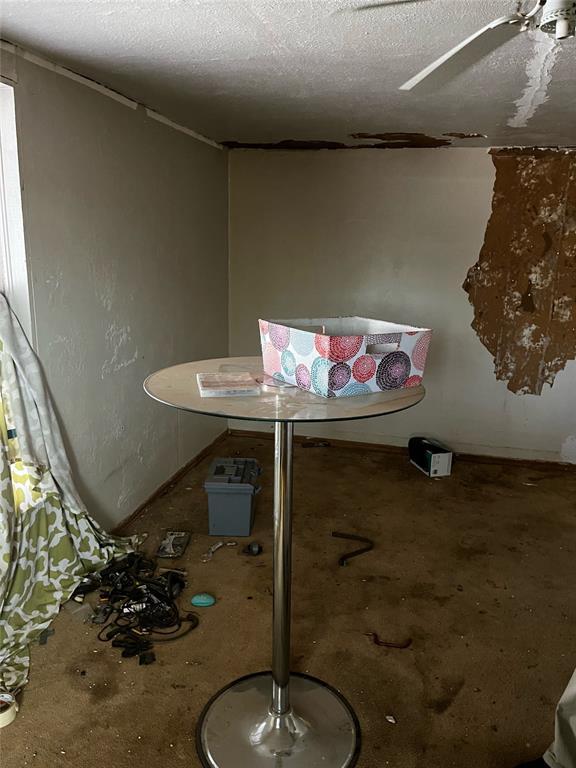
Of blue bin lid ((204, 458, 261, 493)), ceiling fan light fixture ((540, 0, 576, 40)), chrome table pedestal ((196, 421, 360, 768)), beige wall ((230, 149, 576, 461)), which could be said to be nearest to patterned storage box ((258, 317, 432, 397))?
chrome table pedestal ((196, 421, 360, 768))

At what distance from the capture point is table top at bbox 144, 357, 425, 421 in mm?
1322

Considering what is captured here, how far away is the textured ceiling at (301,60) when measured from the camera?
5.34ft

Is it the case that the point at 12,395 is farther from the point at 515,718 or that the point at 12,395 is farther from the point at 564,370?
the point at 564,370

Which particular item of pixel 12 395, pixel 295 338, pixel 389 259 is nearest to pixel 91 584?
pixel 12 395

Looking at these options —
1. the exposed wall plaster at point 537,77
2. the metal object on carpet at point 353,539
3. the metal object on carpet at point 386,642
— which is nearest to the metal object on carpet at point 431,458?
the metal object on carpet at point 353,539

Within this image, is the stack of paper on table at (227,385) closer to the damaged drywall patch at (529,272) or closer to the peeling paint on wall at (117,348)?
the peeling paint on wall at (117,348)

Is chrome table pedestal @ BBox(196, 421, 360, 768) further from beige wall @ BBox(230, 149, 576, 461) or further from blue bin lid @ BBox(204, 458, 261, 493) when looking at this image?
beige wall @ BBox(230, 149, 576, 461)

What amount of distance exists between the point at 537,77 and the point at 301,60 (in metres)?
0.90

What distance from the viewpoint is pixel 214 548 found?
9.18 ft

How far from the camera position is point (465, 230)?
3793 millimetres

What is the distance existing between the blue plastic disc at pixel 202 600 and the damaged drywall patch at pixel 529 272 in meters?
2.54

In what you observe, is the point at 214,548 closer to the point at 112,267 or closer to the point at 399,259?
the point at 112,267

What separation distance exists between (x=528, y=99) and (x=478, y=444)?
2.33 meters

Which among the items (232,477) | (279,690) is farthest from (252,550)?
(279,690)
